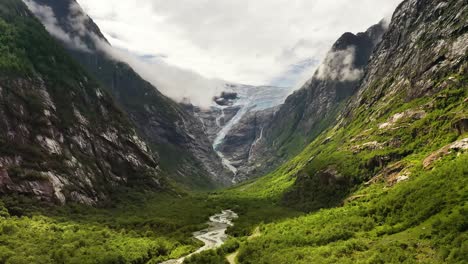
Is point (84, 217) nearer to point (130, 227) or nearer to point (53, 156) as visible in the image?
point (130, 227)

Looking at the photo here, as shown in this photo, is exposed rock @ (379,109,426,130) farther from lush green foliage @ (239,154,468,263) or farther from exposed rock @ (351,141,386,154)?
lush green foliage @ (239,154,468,263)

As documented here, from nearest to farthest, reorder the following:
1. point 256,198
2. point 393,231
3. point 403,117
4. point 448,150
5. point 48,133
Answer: point 393,231 → point 448,150 → point 403,117 → point 48,133 → point 256,198

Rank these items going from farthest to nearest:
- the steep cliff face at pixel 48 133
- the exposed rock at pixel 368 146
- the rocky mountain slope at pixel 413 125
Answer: the exposed rock at pixel 368 146 → the steep cliff face at pixel 48 133 → the rocky mountain slope at pixel 413 125

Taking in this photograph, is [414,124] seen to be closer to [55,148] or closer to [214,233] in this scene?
[214,233]

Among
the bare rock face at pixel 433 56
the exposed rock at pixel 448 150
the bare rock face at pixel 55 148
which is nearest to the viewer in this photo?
the exposed rock at pixel 448 150

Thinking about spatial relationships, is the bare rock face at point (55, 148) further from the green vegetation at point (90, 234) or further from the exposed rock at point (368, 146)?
the exposed rock at point (368, 146)

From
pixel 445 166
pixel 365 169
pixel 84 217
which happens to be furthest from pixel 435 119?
pixel 84 217

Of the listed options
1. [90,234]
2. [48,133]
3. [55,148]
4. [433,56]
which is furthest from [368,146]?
[48,133]

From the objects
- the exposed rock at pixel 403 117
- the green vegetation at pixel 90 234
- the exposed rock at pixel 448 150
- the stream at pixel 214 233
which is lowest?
the stream at pixel 214 233

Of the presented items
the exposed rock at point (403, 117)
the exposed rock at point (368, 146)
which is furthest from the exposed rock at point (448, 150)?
the exposed rock at point (403, 117)
